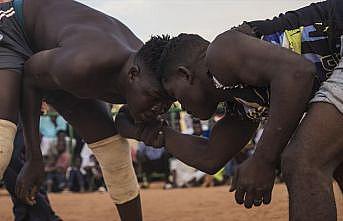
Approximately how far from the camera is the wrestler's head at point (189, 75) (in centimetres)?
306

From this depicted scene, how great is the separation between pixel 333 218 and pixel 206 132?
29.1 feet

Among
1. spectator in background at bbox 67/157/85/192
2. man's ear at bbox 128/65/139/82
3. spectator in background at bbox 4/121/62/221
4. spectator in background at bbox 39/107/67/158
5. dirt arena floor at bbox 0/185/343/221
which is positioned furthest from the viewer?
spectator in background at bbox 39/107/67/158

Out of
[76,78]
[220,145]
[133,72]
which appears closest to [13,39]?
[76,78]

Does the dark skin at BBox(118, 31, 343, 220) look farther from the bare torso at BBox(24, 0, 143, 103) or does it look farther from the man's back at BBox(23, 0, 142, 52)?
the man's back at BBox(23, 0, 142, 52)

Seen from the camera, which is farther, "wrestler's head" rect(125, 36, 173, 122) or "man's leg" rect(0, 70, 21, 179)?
"man's leg" rect(0, 70, 21, 179)

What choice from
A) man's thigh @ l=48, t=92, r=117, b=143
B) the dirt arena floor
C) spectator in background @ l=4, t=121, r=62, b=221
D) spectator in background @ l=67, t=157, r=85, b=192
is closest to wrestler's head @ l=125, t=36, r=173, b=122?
man's thigh @ l=48, t=92, r=117, b=143

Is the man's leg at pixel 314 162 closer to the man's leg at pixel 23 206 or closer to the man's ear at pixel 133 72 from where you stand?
the man's ear at pixel 133 72

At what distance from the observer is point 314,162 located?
251 centimetres

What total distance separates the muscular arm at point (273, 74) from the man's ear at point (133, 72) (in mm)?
971

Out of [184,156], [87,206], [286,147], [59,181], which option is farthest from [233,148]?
[59,181]

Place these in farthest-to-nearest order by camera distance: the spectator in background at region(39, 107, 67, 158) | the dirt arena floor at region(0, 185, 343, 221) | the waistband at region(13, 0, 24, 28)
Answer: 1. the spectator in background at region(39, 107, 67, 158)
2. the dirt arena floor at region(0, 185, 343, 221)
3. the waistband at region(13, 0, 24, 28)

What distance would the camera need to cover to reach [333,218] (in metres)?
2.46

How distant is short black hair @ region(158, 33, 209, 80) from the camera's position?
3086 millimetres

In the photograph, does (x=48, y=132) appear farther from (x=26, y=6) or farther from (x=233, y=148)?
(x=233, y=148)
